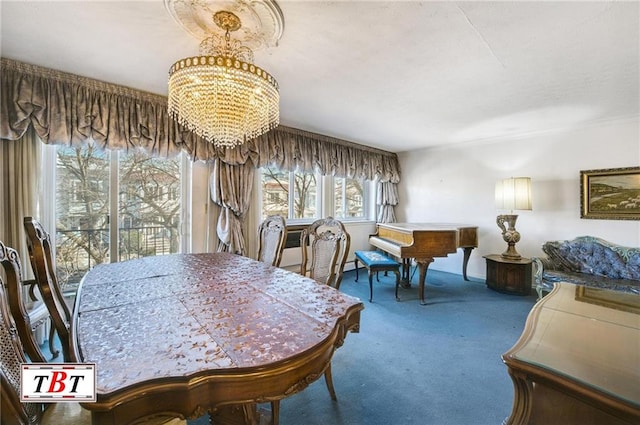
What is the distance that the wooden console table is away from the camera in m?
0.78

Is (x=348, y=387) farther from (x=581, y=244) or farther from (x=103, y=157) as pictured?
(x=581, y=244)

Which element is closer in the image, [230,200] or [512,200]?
[230,200]

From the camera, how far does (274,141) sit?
3.51m

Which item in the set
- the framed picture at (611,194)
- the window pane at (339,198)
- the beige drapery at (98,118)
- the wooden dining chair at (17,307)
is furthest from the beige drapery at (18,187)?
the framed picture at (611,194)

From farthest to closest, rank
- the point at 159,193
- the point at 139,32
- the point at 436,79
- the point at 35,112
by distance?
1. the point at 159,193
2. the point at 436,79
3. the point at 35,112
4. the point at 139,32

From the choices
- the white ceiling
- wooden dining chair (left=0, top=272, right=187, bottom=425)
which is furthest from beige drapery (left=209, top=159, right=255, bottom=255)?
wooden dining chair (left=0, top=272, right=187, bottom=425)

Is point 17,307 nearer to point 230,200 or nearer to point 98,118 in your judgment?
point 98,118

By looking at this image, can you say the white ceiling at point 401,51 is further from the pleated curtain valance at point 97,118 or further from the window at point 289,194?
the window at point 289,194

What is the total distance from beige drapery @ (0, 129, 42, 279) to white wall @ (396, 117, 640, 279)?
5.20m

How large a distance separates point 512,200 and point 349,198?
2.55 meters

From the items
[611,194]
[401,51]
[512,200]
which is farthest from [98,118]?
[611,194]

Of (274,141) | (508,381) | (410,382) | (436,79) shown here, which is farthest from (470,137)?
(410,382)

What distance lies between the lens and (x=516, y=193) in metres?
3.52

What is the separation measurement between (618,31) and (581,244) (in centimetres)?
253
